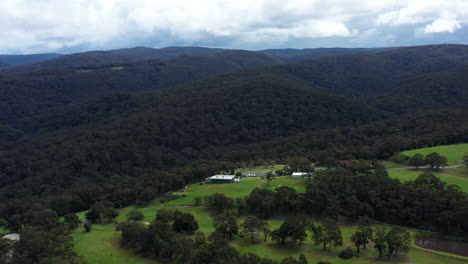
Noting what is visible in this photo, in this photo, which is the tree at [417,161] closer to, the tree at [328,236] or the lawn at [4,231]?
the tree at [328,236]

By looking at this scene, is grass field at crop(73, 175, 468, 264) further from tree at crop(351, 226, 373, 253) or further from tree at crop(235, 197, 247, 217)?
tree at crop(235, 197, 247, 217)

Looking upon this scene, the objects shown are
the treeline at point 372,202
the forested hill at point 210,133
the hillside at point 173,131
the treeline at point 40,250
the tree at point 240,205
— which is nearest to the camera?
the treeline at point 40,250

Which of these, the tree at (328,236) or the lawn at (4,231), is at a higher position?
the tree at (328,236)

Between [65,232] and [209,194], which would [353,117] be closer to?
[209,194]

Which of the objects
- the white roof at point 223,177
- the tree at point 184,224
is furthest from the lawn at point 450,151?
the tree at point 184,224

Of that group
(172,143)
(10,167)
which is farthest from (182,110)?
(10,167)

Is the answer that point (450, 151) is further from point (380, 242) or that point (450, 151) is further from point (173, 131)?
point (173, 131)
